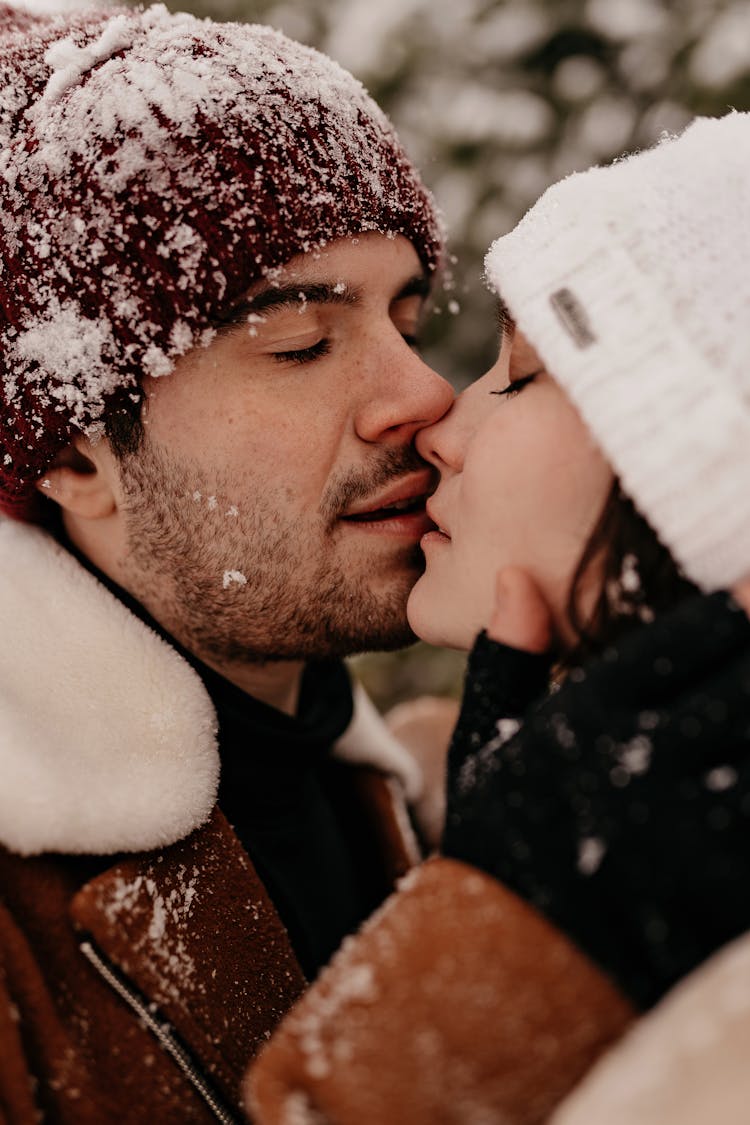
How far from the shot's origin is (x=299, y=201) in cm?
172

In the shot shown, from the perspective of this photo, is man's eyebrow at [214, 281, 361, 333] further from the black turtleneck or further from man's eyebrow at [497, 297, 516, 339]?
the black turtleneck

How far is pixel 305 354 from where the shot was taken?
1852 millimetres

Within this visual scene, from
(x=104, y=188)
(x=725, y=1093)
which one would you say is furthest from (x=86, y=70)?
(x=725, y=1093)

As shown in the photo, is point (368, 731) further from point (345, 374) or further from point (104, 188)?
point (104, 188)

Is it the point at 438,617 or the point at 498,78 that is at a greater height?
the point at 498,78

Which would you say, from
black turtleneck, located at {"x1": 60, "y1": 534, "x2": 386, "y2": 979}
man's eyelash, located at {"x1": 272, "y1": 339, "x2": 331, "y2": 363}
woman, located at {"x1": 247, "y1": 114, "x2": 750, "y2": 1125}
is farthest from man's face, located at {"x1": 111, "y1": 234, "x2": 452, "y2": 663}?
woman, located at {"x1": 247, "y1": 114, "x2": 750, "y2": 1125}

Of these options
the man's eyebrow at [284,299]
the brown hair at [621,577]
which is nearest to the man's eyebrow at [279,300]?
the man's eyebrow at [284,299]

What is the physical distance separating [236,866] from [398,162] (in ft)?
5.00

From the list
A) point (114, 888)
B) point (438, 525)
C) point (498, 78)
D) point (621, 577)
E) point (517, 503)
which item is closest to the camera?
point (621, 577)

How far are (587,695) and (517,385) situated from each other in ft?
1.94

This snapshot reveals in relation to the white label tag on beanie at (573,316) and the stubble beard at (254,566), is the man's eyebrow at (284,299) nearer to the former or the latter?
the stubble beard at (254,566)

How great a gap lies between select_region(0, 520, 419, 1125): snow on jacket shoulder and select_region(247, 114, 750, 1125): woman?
1.60 feet

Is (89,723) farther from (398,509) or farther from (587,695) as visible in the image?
(587,695)

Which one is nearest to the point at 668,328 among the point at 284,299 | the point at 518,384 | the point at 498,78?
the point at 518,384
